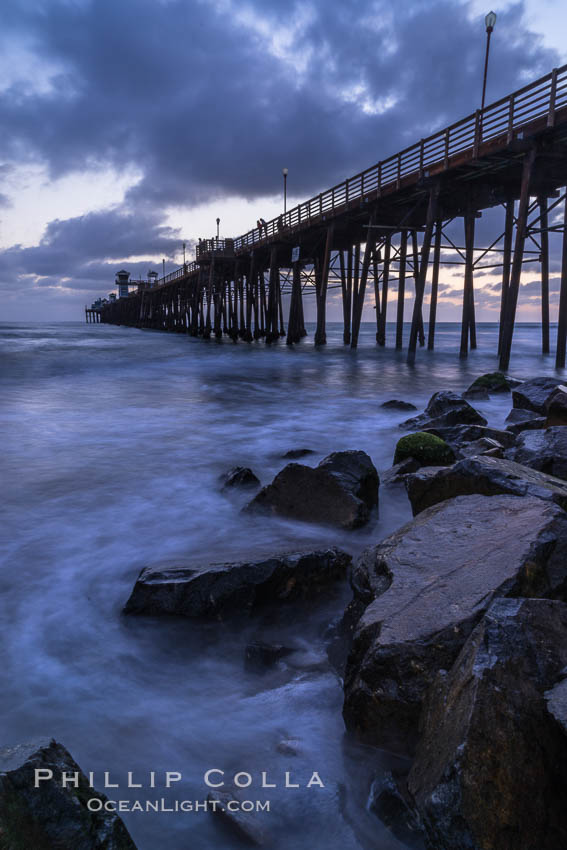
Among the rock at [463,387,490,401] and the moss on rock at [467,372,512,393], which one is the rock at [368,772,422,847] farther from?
the moss on rock at [467,372,512,393]

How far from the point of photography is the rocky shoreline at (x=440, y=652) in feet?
4.37

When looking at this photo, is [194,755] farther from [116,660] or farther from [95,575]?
[95,575]

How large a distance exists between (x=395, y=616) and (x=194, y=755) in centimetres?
99

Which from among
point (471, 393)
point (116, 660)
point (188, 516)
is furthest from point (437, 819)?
point (471, 393)

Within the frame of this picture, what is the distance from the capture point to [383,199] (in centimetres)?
1709

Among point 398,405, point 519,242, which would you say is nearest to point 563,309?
point 519,242

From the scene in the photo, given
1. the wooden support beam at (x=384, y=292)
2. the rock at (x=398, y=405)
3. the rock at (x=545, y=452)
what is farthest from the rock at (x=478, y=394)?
the wooden support beam at (x=384, y=292)

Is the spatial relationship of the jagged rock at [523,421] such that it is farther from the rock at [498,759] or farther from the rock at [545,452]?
the rock at [498,759]

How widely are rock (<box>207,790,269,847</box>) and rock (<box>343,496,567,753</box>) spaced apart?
0.51 metres

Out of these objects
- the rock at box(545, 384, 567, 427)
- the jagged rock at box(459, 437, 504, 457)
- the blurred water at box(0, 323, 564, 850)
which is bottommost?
the blurred water at box(0, 323, 564, 850)

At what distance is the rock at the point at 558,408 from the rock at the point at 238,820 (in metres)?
5.13

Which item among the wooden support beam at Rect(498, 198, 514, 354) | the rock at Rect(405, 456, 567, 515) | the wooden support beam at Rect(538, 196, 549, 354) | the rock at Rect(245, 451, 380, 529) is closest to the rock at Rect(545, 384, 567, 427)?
the rock at Rect(405, 456, 567, 515)

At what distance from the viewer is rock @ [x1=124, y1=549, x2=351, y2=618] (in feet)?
9.35

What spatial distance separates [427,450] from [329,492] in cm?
138
